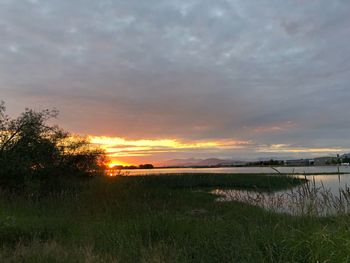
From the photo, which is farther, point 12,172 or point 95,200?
point 12,172

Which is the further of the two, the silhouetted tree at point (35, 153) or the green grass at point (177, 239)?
the silhouetted tree at point (35, 153)

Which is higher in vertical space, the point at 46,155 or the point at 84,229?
the point at 46,155

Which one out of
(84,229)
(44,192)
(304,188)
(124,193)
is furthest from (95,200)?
(304,188)

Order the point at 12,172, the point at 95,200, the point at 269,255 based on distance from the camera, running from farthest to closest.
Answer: the point at 12,172, the point at 95,200, the point at 269,255

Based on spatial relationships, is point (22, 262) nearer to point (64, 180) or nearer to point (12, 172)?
point (12, 172)

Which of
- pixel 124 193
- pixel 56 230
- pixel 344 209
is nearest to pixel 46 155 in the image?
pixel 124 193

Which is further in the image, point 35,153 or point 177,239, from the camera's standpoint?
point 35,153

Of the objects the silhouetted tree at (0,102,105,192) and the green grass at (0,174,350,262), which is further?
the silhouetted tree at (0,102,105,192)

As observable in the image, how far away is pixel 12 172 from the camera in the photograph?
24.1 meters

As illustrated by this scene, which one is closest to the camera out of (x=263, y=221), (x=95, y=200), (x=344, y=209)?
(x=344, y=209)

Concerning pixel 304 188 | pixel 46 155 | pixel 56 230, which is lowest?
pixel 56 230

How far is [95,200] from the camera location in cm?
1942

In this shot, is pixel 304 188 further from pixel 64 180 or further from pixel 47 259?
pixel 64 180

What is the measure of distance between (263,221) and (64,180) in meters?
21.6
